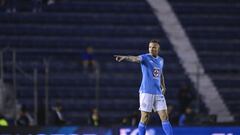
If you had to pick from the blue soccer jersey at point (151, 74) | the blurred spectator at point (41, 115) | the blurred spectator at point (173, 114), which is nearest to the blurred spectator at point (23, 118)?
the blurred spectator at point (41, 115)

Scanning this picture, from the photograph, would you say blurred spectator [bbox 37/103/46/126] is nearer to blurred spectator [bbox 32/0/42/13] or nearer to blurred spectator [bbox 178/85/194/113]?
blurred spectator [bbox 178/85/194/113]

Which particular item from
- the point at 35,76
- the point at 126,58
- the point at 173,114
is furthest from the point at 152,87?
the point at 35,76

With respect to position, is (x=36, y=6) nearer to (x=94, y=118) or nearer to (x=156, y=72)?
(x=94, y=118)

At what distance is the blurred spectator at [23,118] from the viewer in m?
23.4

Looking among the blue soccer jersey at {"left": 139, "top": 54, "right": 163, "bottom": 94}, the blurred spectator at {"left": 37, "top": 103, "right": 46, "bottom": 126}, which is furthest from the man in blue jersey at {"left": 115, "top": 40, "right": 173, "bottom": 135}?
the blurred spectator at {"left": 37, "top": 103, "right": 46, "bottom": 126}

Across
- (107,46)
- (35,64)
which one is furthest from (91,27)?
(35,64)

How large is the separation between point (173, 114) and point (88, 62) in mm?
3617

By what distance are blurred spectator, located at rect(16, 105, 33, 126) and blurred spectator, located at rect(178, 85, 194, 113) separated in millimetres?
5039

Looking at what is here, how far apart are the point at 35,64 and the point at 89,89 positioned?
6.81ft

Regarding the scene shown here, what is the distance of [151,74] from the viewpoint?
14602 millimetres

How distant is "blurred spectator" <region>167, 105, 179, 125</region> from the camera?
25.2 meters

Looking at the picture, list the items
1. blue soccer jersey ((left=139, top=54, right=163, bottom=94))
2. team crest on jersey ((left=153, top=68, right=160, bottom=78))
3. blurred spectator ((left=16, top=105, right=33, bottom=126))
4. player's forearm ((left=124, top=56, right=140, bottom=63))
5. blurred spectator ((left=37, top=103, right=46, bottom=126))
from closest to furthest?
player's forearm ((left=124, top=56, right=140, bottom=63)) → blue soccer jersey ((left=139, top=54, right=163, bottom=94)) → team crest on jersey ((left=153, top=68, right=160, bottom=78)) → blurred spectator ((left=16, top=105, right=33, bottom=126)) → blurred spectator ((left=37, top=103, right=46, bottom=126))

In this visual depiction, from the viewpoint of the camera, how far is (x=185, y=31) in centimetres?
3061

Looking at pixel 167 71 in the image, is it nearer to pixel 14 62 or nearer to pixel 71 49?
pixel 71 49
